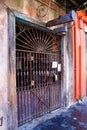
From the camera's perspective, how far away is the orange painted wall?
7.79m

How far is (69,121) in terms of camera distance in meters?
5.78

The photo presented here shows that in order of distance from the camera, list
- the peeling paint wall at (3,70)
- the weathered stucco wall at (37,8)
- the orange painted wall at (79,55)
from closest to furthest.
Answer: the peeling paint wall at (3,70), the weathered stucco wall at (37,8), the orange painted wall at (79,55)

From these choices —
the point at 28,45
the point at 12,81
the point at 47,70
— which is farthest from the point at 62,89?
the point at 12,81

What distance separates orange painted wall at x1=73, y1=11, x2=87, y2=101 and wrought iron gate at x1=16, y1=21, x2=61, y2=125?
1292mm

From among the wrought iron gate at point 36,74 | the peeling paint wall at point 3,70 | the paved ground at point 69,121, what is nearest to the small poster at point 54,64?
the wrought iron gate at point 36,74

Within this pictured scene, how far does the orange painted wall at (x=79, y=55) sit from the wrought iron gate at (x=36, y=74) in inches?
50.9

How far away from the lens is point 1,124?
419 cm

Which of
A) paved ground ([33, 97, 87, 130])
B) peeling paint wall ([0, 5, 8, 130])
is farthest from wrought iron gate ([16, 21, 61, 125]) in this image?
peeling paint wall ([0, 5, 8, 130])

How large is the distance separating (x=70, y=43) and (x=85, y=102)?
107 inches

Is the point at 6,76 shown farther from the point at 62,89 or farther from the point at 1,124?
the point at 62,89

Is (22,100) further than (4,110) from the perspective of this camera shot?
Yes

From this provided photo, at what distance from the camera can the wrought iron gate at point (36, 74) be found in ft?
16.6

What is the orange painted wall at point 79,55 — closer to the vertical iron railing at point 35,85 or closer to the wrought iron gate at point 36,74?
the wrought iron gate at point 36,74

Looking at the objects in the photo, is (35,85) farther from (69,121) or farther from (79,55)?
(79,55)
